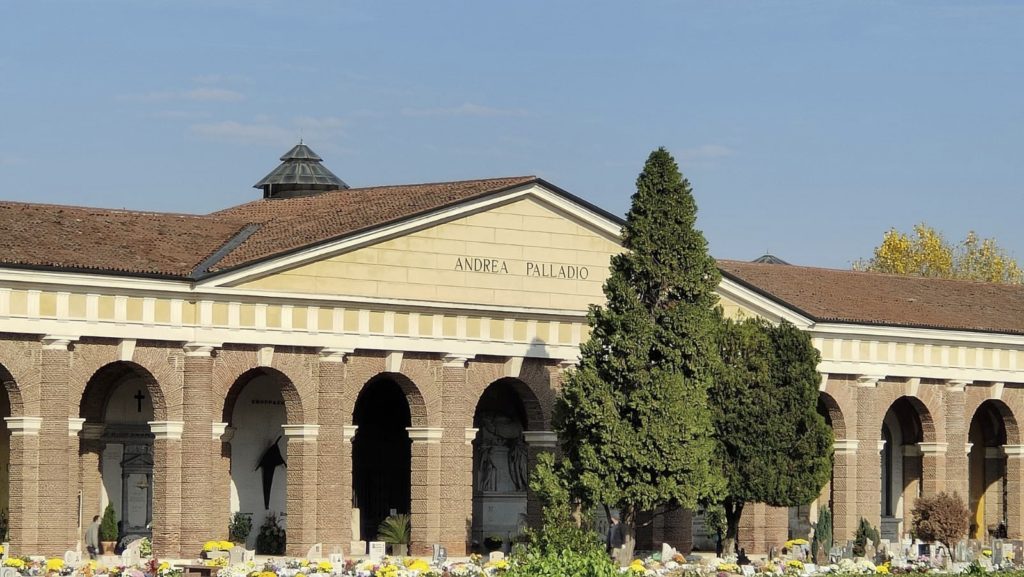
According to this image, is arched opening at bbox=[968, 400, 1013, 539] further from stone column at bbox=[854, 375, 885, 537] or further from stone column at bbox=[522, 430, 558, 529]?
stone column at bbox=[522, 430, 558, 529]

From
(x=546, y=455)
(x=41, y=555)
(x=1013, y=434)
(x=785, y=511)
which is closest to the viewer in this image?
(x=41, y=555)

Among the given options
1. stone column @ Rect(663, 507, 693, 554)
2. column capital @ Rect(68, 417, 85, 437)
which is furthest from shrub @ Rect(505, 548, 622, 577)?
stone column @ Rect(663, 507, 693, 554)

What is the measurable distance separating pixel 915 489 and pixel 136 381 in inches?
938

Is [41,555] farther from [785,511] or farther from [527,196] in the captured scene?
[785,511]

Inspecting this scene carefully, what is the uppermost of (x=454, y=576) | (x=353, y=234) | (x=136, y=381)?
(x=353, y=234)

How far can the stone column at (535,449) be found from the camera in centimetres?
5088

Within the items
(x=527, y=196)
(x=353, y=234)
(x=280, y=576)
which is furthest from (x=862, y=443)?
(x=280, y=576)

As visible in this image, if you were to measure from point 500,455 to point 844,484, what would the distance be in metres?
9.47

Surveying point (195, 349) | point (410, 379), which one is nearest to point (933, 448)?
point (410, 379)

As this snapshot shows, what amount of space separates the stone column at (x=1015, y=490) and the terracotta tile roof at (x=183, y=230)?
63.0ft

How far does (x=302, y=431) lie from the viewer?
154 feet

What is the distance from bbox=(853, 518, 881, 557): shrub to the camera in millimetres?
55094

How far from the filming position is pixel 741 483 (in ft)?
161

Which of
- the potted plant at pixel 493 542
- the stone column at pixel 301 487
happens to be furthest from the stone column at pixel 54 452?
the potted plant at pixel 493 542
